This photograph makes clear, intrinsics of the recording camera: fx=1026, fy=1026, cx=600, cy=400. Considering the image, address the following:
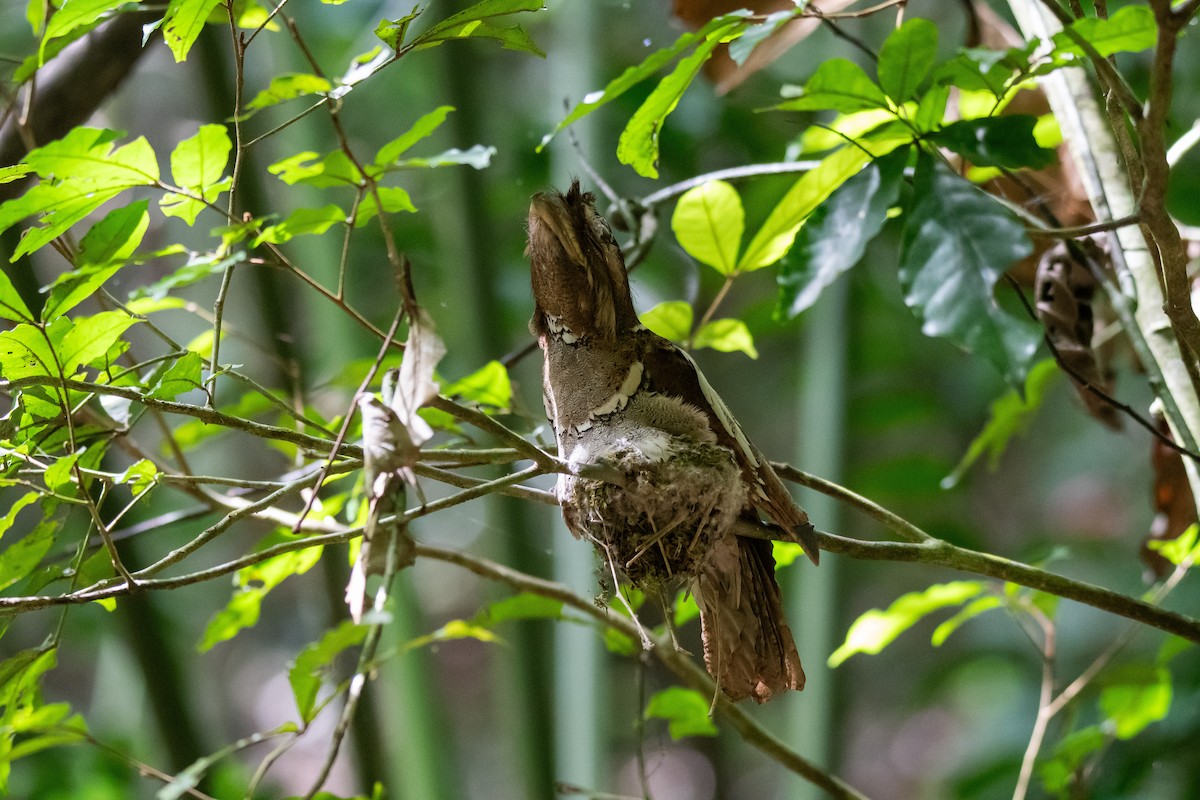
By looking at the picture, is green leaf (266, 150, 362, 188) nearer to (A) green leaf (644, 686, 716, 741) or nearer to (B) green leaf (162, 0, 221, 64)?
(B) green leaf (162, 0, 221, 64)

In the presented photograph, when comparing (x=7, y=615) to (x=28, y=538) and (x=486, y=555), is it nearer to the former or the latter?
(x=28, y=538)

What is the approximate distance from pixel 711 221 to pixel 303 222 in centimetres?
41

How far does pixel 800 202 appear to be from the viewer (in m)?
1.03

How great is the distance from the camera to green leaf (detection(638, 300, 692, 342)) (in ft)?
3.68

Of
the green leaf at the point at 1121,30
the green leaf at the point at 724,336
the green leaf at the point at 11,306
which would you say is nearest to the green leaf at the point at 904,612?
the green leaf at the point at 724,336

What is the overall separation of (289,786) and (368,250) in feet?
5.46

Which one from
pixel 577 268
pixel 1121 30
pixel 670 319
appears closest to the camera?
pixel 1121 30

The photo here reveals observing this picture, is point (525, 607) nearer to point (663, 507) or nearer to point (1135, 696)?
point (663, 507)

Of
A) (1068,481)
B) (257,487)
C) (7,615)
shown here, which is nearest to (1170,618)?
(257,487)

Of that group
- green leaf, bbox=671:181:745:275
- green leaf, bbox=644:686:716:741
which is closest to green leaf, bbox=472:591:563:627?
green leaf, bbox=644:686:716:741

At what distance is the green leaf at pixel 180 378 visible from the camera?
31.6 inches

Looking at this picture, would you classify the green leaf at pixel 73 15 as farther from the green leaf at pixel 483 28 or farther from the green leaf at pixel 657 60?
the green leaf at pixel 657 60

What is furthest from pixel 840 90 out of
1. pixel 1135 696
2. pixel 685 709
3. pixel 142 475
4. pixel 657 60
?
pixel 1135 696

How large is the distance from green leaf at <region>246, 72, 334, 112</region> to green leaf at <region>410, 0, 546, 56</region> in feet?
0.24
